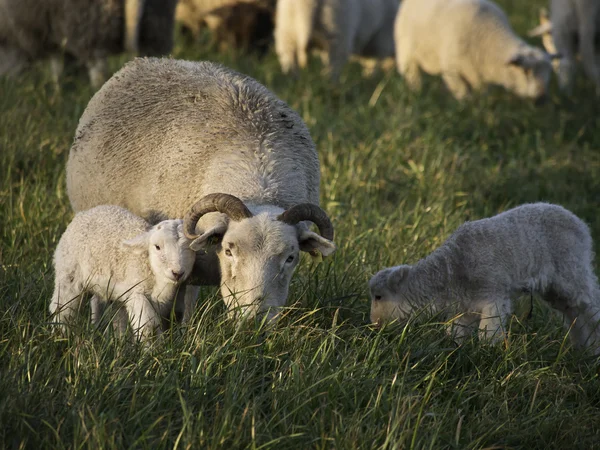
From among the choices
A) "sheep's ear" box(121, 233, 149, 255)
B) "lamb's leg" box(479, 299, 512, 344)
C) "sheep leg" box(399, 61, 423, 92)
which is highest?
"sheep's ear" box(121, 233, 149, 255)

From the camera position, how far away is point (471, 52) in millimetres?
10664

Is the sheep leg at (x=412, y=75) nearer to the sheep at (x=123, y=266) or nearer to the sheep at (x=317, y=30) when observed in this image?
the sheep at (x=317, y=30)

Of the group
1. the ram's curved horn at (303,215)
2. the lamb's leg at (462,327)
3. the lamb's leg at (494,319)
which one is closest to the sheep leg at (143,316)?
the ram's curved horn at (303,215)

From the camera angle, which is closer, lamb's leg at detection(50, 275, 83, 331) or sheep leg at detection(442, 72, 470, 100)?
lamb's leg at detection(50, 275, 83, 331)

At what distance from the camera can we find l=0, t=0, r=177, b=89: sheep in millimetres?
8320

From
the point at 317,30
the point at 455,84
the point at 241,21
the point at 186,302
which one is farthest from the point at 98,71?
the point at 186,302

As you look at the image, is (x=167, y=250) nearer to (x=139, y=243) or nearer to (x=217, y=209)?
(x=139, y=243)

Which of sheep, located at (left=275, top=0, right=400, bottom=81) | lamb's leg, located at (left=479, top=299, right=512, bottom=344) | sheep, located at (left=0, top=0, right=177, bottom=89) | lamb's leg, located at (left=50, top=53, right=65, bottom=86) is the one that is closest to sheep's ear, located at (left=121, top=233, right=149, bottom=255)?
lamb's leg, located at (left=479, top=299, right=512, bottom=344)

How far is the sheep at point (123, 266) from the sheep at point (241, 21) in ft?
25.6

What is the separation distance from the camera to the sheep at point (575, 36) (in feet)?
36.2

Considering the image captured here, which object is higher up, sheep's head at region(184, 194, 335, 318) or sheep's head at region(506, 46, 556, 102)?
sheep's head at region(184, 194, 335, 318)

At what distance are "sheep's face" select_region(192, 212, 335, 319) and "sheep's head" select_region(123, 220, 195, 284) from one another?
7 cm

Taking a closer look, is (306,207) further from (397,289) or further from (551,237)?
(551,237)

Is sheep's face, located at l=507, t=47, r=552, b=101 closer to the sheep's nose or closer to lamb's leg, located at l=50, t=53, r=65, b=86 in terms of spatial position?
lamb's leg, located at l=50, t=53, r=65, b=86
